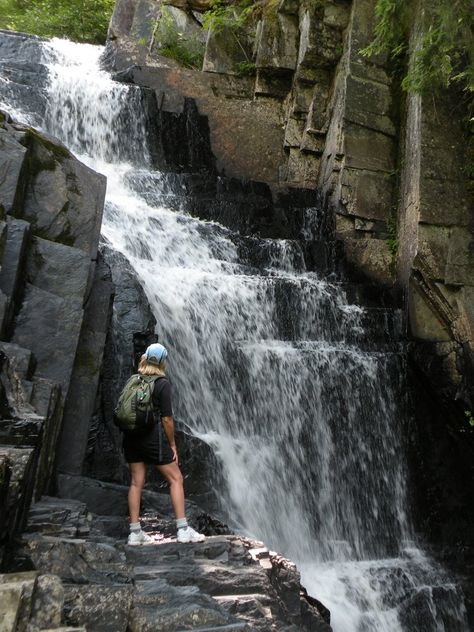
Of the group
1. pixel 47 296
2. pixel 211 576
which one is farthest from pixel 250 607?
pixel 47 296

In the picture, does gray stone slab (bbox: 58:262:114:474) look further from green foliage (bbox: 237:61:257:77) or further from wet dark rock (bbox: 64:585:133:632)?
green foliage (bbox: 237:61:257:77)

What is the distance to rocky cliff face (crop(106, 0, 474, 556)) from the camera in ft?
31.3

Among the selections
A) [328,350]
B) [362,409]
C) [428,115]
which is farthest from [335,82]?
[362,409]

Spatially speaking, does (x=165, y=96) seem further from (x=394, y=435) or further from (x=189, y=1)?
(x=394, y=435)

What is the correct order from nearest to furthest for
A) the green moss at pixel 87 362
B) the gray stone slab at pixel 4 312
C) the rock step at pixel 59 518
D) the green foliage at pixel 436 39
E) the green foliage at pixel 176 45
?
the rock step at pixel 59 518 → the gray stone slab at pixel 4 312 → the green moss at pixel 87 362 → the green foliage at pixel 436 39 → the green foliage at pixel 176 45

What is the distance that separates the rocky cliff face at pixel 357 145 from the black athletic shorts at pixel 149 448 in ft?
18.2

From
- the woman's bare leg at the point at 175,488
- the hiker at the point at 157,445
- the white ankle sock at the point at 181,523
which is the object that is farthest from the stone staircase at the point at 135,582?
the hiker at the point at 157,445

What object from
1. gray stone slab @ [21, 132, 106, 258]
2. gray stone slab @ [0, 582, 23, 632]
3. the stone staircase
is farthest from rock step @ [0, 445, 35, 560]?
gray stone slab @ [21, 132, 106, 258]

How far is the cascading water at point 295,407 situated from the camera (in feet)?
23.9

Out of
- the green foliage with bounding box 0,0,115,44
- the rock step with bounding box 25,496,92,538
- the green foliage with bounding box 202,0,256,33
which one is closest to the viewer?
the rock step with bounding box 25,496,92,538

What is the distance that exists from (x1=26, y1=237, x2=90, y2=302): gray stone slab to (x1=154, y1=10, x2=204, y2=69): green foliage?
10.3 m

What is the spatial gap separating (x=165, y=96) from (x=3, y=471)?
12.2m

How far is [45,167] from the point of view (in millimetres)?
7238

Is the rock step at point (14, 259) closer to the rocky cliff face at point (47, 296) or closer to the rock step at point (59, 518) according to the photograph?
A: the rocky cliff face at point (47, 296)
